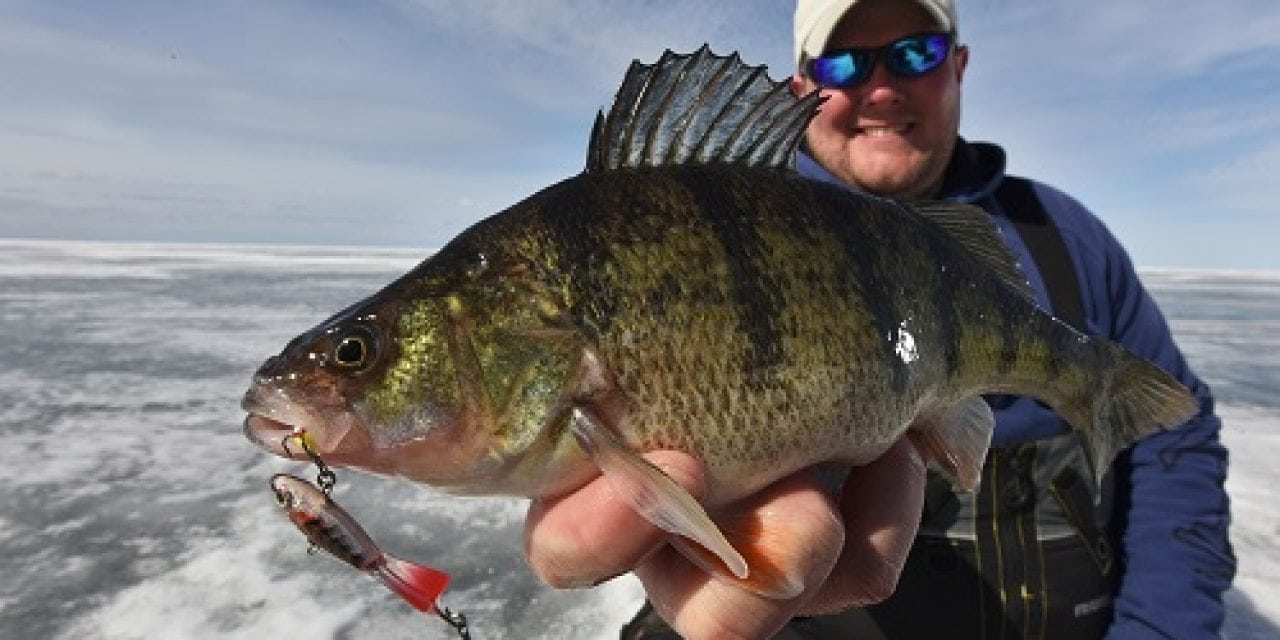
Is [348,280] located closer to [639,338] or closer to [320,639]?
[320,639]

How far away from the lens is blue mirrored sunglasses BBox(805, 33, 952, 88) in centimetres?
350

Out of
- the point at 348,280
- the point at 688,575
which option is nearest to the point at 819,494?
the point at 688,575

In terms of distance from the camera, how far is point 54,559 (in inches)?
156

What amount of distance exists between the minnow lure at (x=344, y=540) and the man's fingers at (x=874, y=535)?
0.81 m

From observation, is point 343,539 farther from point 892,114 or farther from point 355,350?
point 892,114

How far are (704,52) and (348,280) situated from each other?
22.1m

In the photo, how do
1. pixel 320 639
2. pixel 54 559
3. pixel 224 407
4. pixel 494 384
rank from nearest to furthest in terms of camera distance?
pixel 494 384 < pixel 320 639 < pixel 54 559 < pixel 224 407

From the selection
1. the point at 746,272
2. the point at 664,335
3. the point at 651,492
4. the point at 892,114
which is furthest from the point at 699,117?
the point at 892,114

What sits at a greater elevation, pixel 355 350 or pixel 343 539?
pixel 355 350

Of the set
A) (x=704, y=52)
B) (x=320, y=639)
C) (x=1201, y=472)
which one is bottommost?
(x=320, y=639)

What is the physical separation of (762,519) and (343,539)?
0.77 metres

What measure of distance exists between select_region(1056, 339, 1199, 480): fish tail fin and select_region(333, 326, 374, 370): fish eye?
Result: 5.72 feet

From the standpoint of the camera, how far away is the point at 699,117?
168 cm

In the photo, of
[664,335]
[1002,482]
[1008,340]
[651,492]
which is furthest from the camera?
[1002,482]
